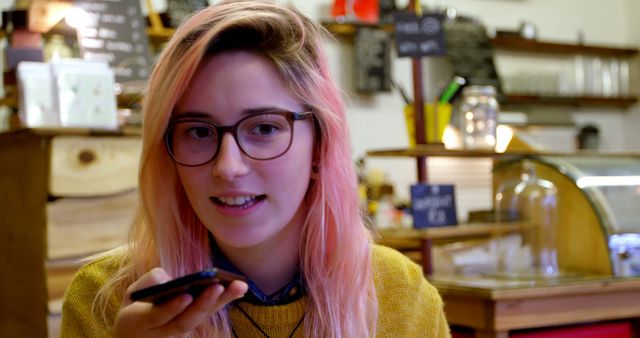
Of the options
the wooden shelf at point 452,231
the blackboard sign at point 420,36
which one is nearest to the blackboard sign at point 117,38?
the blackboard sign at point 420,36

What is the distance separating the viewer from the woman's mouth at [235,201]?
3.99ft

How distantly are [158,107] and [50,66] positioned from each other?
1.35m

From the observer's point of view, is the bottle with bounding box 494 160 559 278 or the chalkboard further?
the chalkboard

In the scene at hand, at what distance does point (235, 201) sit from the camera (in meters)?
1.22

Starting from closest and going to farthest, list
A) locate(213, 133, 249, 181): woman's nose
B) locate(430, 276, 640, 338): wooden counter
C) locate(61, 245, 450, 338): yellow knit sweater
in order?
locate(213, 133, 249, 181): woman's nose → locate(61, 245, 450, 338): yellow knit sweater → locate(430, 276, 640, 338): wooden counter

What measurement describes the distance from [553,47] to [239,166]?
17.6 ft

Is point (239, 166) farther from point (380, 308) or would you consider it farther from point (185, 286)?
point (380, 308)

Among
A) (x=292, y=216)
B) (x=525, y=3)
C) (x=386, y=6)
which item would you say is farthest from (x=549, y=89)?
(x=292, y=216)

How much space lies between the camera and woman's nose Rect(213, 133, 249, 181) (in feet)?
3.92

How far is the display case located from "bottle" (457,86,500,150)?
128 millimetres

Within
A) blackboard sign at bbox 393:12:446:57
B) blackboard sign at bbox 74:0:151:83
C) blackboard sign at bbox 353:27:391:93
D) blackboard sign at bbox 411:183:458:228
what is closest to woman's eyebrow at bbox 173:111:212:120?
blackboard sign at bbox 411:183:458:228

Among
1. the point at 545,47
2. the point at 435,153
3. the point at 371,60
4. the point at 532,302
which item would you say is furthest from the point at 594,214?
the point at 545,47

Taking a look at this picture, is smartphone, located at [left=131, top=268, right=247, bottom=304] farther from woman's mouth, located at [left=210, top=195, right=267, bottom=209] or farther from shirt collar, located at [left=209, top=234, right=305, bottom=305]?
shirt collar, located at [left=209, top=234, right=305, bottom=305]

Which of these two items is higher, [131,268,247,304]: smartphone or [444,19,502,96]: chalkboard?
[444,19,502,96]: chalkboard
